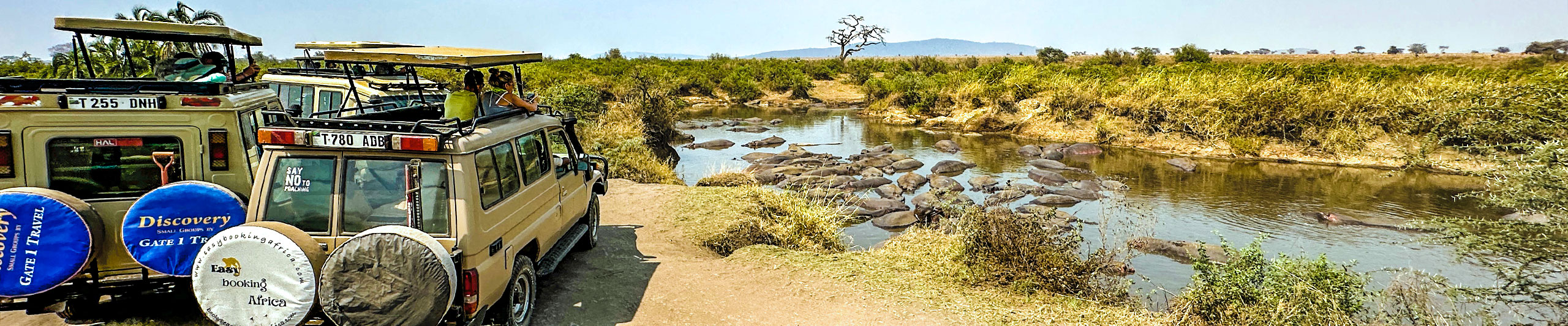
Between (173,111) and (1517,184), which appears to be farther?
(1517,184)

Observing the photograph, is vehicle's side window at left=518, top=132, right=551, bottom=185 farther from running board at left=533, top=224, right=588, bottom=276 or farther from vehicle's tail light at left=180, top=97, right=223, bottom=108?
vehicle's tail light at left=180, top=97, right=223, bottom=108

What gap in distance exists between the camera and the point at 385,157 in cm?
521

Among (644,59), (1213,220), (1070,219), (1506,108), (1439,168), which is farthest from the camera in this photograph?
(644,59)

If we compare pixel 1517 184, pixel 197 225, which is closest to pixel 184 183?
pixel 197 225

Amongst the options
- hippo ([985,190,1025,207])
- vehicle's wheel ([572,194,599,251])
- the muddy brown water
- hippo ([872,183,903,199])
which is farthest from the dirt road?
hippo ([872,183,903,199])

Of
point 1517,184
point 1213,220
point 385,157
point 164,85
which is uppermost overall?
point 164,85

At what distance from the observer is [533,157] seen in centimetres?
673

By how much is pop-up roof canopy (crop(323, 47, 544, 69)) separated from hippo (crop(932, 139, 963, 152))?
68.9ft

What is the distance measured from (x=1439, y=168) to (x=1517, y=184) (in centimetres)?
1698

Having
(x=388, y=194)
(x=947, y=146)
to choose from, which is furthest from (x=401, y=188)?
(x=947, y=146)

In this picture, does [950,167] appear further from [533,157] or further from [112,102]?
[112,102]

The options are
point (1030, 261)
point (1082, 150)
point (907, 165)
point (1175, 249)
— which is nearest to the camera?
point (1030, 261)

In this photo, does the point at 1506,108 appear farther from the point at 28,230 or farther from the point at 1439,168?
the point at 1439,168

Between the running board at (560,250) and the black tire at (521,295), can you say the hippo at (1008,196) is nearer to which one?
the running board at (560,250)
